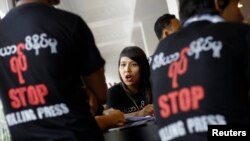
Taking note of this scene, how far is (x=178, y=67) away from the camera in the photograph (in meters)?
1.17

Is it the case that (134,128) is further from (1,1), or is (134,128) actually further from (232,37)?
(1,1)

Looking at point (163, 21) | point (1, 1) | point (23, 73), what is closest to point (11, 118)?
point (23, 73)

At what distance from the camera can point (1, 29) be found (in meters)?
1.36

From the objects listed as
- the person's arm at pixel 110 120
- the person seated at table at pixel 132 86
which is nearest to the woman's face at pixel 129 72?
the person seated at table at pixel 132 86

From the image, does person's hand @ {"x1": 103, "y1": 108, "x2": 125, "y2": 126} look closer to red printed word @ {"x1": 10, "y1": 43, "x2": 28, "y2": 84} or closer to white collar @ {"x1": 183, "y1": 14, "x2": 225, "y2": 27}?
red printed word @ {"x1": 10, "y1": 43, "x2": 28, "y2": 84}

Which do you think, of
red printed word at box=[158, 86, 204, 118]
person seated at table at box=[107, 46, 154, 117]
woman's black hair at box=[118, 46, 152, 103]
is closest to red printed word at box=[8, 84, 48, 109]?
red printed word at box=[158, 86, 204, 118]

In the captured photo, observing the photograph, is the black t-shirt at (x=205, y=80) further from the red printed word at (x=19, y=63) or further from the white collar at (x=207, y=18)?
the red printed word at (x=19, y=63)

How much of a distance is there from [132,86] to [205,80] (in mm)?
1474

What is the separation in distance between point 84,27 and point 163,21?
4.79 feet

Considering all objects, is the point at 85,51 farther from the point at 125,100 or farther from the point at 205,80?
the point at 125,100

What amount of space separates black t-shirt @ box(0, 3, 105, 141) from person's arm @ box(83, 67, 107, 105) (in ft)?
0.07

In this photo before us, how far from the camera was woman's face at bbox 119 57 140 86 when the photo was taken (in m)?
2.58

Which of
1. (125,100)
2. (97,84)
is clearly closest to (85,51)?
(97,84)

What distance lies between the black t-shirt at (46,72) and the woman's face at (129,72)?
125cm
